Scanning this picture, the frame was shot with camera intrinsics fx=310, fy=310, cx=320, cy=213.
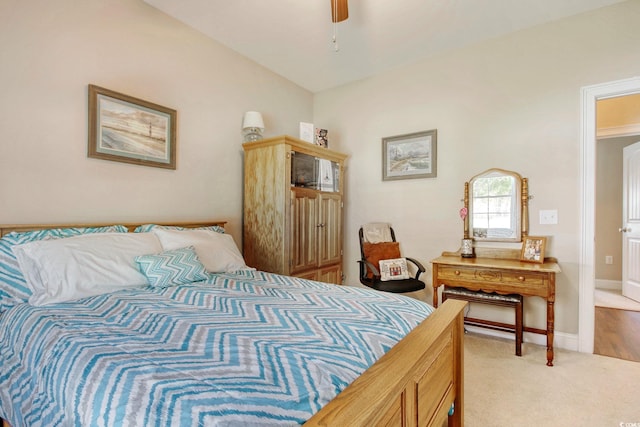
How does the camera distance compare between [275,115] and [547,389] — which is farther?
[275,115]

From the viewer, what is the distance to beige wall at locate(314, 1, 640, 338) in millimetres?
2576

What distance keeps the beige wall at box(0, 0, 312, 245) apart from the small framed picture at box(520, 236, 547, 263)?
266cm

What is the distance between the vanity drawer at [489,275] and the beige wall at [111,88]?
6.72ft

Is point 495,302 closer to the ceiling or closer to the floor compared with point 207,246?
closer to the floor

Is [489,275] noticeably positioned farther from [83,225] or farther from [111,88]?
[111,88]

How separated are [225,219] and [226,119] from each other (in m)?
0.98

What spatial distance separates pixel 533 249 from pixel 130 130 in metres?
3.38

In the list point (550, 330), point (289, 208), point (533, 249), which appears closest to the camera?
point (550, 330)

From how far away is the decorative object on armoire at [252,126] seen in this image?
308 cm

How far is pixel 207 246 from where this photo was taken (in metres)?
2.26

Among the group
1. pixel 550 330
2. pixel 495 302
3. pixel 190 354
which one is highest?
pixel 190 354

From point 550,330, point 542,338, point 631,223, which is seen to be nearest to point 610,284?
point 631,223

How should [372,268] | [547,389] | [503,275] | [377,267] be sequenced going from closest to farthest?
[547,389] < [503,275] < [372,268] < [377,267]

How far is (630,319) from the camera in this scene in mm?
3326
